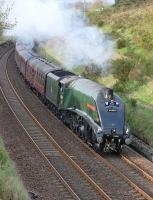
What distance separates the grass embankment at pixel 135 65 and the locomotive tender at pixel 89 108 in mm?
2730

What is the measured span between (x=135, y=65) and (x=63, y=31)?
2581 centimetres

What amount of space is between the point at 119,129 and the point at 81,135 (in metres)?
3.60

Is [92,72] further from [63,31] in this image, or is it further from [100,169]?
[63,31]

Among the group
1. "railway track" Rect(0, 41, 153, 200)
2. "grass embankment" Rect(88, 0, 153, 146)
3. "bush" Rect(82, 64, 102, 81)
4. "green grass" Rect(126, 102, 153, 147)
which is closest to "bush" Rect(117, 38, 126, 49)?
"grass embankment" Rect(88, 0, 153, 146)

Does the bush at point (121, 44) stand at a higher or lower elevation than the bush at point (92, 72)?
higher

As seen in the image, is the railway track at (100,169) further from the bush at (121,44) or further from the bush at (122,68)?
the bush at (121,44)

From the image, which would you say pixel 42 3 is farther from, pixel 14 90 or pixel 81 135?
pixel 81 135

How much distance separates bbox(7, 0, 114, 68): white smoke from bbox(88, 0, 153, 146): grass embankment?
1900mm

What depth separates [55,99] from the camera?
3155 centimetres

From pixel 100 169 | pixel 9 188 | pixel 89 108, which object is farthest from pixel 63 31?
pixel 9 188

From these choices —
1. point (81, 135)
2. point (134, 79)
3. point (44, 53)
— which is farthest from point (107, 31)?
point (81, 135)

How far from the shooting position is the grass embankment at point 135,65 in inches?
1091

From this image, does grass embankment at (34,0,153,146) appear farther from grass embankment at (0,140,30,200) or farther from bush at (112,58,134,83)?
grass embankment at (0,140,30,200)

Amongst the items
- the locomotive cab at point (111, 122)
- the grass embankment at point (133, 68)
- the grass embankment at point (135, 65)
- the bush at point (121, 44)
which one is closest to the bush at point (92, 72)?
the grass embankment at point (133, 68)
